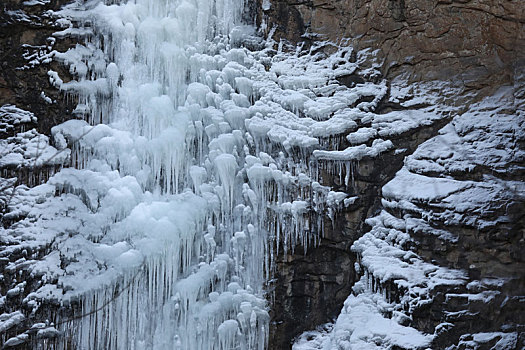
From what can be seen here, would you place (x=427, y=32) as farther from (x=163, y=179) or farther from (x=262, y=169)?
(x=163, y=179)

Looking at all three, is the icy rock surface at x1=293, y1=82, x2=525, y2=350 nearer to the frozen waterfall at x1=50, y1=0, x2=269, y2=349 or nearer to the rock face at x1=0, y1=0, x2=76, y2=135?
the frozen waterfall at x1=50, y1=0, x2=269, y2=349

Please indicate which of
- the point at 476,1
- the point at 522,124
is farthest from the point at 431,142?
the point at 476,1

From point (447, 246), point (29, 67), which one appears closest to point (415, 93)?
point (447, 246)

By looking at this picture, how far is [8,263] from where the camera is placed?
5.73m

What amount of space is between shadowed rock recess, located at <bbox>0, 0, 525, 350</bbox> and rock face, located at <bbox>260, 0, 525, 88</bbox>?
0.06 feet

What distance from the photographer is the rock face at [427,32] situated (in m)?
5.90

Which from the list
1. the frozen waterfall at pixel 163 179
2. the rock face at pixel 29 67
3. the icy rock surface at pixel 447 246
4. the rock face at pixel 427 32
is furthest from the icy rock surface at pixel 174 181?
the icy rock surface at pixel 447 246

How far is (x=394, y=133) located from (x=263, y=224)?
1642mm

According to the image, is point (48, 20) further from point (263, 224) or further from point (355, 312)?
point (355, 312)

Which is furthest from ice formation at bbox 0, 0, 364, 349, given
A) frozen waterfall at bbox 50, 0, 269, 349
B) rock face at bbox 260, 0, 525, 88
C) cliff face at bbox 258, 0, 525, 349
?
rock face at bbox 260, 0, 525, 88

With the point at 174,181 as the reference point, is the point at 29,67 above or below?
above

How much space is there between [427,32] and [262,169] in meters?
2.30

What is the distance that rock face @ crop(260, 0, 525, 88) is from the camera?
19.4 ft

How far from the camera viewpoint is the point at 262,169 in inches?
238
